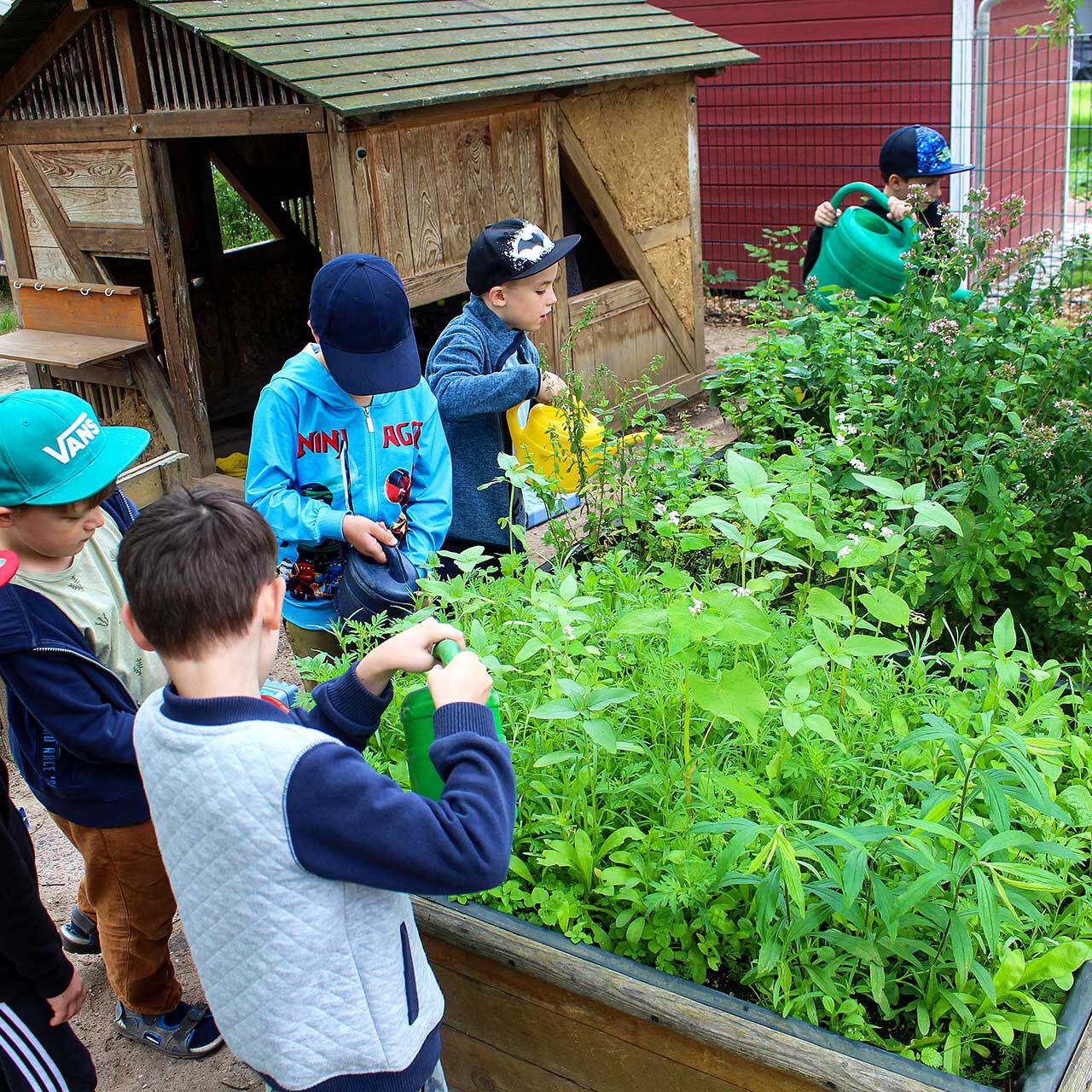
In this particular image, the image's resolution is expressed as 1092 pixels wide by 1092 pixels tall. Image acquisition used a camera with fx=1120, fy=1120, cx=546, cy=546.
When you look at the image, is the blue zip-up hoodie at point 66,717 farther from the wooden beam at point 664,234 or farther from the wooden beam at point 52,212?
the wooden beam at point 664,234

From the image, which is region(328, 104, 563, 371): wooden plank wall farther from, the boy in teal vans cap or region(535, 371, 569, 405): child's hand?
the boy in teal vans cap

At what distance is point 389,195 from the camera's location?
545 cm

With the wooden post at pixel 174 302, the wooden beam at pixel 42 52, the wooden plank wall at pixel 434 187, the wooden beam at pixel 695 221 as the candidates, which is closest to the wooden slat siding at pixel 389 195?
the wooden plank wall at pixel 434 187

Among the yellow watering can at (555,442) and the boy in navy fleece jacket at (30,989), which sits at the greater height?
the yellow watering can at (555,442)

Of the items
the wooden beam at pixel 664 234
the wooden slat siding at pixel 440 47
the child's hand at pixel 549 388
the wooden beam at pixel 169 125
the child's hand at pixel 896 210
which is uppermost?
the wooden slat siding at pixel 440 47

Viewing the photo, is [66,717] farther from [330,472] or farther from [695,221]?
[695,221]

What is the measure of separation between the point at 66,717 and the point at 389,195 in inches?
151

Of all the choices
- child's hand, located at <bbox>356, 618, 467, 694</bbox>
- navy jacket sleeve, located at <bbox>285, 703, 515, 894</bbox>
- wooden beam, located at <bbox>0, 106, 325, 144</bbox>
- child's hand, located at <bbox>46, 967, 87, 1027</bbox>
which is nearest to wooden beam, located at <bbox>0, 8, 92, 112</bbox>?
wooden beam, located at <bbox>0, 106, 325, 144</bbox>

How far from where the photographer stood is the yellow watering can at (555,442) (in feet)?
10.8

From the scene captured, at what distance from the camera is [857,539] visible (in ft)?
7.77

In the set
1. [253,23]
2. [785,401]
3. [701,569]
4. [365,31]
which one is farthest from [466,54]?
[701,569]

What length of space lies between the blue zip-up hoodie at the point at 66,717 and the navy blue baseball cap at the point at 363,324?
96 centimetres

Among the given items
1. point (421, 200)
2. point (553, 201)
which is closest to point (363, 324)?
point (421, 200)

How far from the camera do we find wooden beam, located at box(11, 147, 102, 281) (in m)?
6.37
